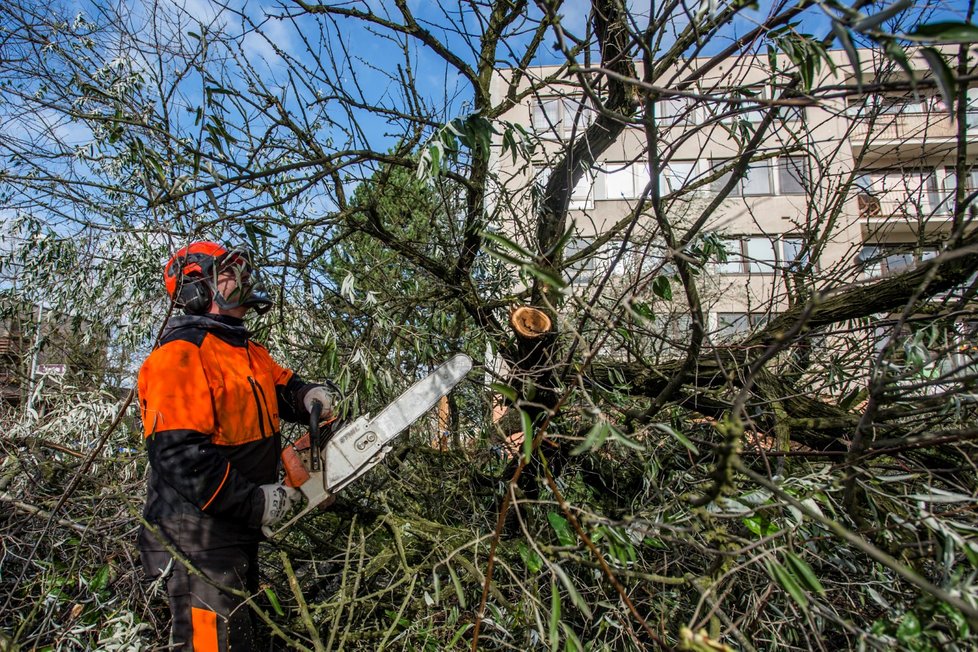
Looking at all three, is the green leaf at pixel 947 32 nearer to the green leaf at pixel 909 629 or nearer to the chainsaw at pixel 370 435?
the green leaf at pixel 909 629

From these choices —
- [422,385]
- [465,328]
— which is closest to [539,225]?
[465,328]

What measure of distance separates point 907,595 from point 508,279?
7.43 feet

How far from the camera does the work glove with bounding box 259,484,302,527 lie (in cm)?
241

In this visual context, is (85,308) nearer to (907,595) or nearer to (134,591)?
(134,591)

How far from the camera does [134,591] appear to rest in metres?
2.55

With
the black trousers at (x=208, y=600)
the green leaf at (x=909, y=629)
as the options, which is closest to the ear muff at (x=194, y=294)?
the black trousers at (x=208, y=600)

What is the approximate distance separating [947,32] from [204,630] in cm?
274

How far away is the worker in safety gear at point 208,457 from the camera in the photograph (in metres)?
2.30

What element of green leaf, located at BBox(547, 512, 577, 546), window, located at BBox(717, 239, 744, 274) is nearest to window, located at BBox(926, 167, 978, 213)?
window, located at BBox(717, 239, 744, 274)

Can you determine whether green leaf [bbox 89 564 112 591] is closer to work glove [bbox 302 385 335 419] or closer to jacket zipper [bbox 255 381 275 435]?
jacket zipper [bbox 255 381 275 435]

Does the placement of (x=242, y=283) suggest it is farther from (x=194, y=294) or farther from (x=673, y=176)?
(x=673, y=176)

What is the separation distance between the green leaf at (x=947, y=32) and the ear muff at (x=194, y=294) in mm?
2520

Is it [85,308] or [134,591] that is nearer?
[134,591]

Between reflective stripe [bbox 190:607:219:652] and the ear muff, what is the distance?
1208mm
